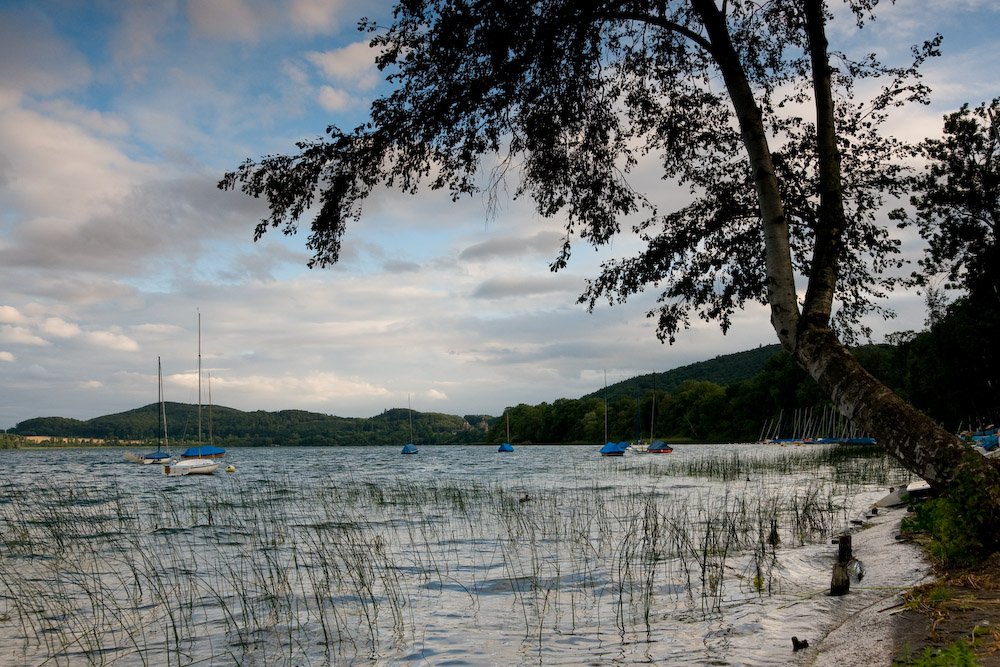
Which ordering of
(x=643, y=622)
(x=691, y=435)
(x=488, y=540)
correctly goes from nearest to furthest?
(x=643, y=622), (x=488, y=540), (x=691, y=435)

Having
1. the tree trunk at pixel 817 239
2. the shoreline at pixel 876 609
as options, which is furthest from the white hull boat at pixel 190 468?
the tree trunk at pixel 817 239

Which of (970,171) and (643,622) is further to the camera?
(970,171)

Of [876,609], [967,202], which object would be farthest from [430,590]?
[967,202]

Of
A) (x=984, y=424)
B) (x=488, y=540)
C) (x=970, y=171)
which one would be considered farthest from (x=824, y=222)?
(x=984, y=424)

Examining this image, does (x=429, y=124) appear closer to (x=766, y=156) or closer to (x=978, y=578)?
(x=766, y=156)

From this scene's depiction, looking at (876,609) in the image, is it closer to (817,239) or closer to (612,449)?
(817,239)

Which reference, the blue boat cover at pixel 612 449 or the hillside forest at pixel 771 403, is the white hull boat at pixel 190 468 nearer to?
the hillside forest at pixel 771 403

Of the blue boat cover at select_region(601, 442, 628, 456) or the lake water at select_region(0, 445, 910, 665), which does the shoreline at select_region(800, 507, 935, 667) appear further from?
the blue boat cover at select_region(601, 442, 628, 456)

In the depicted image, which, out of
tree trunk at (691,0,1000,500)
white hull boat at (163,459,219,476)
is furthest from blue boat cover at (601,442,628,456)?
tree trunk at (691,0,1000,500)

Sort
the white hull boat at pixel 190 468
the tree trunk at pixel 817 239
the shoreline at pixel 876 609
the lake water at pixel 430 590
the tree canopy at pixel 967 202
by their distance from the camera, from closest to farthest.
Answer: the shoreline at pixel 876 609
the lake water at pixel 430 590
the tree trunk at pixel 817 239
the tree canopy at pixel 967 202
the white hull boat at pixel 190 468

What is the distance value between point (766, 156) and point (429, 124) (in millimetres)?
4503

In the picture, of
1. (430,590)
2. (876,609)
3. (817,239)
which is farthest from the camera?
(430,590)

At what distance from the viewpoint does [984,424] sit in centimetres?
6219

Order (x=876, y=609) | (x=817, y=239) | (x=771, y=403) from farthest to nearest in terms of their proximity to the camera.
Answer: (x=771, y=403)
(x=817, y=239)
(x=876, y=609)
